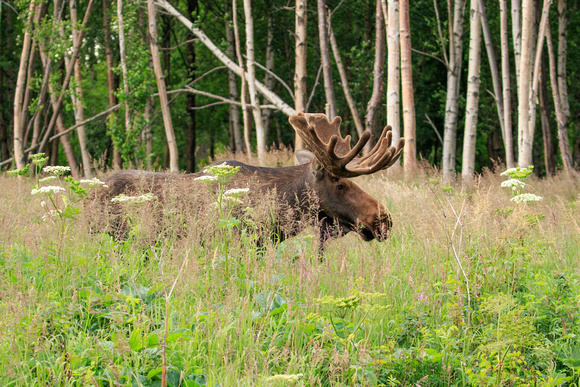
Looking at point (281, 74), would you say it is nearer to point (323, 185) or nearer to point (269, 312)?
point (323, 185)

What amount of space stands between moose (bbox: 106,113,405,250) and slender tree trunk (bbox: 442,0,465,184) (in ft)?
16.8

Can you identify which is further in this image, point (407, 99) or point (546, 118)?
point (546, 118)

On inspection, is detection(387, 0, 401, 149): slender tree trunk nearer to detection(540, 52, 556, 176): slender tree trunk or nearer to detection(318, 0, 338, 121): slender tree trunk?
detection(318, 0, 338, 121): slender tree trunk

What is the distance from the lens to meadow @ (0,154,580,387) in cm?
259

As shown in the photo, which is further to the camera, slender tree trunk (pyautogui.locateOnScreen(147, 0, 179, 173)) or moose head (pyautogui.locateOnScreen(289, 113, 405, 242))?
slender tree trunk (pyautogui.locateOnScreen(147, 0, 179, 173))

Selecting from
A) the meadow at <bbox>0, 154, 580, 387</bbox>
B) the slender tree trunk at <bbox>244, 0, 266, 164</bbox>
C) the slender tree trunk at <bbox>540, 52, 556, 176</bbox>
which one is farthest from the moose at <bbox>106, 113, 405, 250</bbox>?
the slender tree trunk at <bbox>540, 52, 556, 176</bbox>

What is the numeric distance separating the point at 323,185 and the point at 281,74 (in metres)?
22.1

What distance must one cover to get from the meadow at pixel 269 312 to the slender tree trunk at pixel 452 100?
6.16 metres

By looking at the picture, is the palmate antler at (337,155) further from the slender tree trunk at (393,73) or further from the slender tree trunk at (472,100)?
the slender tree trunk at (472,100)

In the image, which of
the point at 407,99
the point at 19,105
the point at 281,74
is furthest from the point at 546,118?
the point at 281,74

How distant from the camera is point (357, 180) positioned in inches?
365

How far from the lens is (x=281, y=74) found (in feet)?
86.5

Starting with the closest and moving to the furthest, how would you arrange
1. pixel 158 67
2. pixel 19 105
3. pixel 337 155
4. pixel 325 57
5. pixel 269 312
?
pixel 269 312
pixel 337 155
pixel 158 67
pixel 19 105
pixel 325 57

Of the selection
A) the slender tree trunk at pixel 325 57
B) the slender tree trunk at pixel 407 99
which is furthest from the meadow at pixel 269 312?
the slender tree trunk at pixel 325 57
